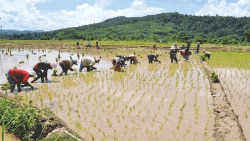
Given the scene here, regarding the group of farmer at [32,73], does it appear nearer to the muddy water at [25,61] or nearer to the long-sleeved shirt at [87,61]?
the long-sleeved shirt at [87,61]

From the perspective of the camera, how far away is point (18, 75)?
1155 centimetres

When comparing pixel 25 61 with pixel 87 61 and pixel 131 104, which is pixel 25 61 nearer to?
pixel 87 61

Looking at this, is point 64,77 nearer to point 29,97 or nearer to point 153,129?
point 29,97

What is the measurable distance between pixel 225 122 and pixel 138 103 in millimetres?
3040

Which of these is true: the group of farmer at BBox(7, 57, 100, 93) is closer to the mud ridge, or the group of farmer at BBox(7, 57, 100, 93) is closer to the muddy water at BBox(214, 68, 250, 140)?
the mud ridge

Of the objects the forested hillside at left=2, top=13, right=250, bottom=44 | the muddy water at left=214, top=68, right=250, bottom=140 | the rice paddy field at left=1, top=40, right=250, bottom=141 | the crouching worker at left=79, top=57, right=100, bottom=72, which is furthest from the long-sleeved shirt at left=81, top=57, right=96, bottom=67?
the forested hillside at left=2, top=13, right=250, bottom=44

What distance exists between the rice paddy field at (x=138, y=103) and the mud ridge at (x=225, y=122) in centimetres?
14

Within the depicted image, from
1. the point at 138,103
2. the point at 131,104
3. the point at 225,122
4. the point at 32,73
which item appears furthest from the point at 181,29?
the point at 225,122

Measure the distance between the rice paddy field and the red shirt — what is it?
53 centimetres

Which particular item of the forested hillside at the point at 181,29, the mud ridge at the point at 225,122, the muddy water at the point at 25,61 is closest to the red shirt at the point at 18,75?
the muddy water at the point at 25,61

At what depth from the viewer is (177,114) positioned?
915 centimetres

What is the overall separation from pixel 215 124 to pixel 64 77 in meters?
9.33

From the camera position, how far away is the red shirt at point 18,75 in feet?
37.2

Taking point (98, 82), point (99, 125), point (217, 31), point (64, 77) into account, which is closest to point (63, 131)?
point (99, 125)
